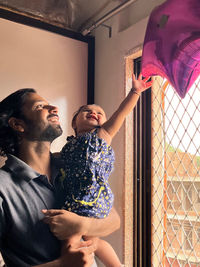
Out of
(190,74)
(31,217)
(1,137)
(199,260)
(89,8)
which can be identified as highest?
(89,8)

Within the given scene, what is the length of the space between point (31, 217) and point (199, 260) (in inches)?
24.2

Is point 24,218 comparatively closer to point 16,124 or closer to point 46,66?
point 16,124

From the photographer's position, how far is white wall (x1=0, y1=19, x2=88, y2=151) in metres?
1.33

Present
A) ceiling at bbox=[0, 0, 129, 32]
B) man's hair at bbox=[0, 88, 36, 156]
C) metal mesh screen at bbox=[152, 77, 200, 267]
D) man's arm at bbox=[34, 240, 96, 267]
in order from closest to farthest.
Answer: man's arm at bbox=[34, 240, 96, 267]
man's hair at bbox=[0, 88, 36, 156]
metal mesh screen at bbox=[152, 77, 200, 267]
ceiling at bbox=[0, 0, 129, 32]

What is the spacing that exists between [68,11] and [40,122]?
2.53ft

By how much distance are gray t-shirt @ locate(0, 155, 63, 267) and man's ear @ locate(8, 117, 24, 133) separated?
0.10 m

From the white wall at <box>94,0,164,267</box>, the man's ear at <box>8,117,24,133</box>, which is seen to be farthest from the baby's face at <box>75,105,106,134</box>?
the white wall at <box>94,0,164,267</box>

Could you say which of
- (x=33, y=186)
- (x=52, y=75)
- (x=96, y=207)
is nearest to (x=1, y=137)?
(x=33, y=186)

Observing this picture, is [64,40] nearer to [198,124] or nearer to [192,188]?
[198,124]

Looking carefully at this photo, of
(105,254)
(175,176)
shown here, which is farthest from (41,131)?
(175,176)

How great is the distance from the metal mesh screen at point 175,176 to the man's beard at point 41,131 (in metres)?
0.45

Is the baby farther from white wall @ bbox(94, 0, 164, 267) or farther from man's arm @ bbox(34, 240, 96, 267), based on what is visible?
white wall @ bbox(94, 0, 164, 267)

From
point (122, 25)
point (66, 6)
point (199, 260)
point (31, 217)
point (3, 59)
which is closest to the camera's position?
point (31, 217)

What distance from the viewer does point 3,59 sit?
4.33ft
